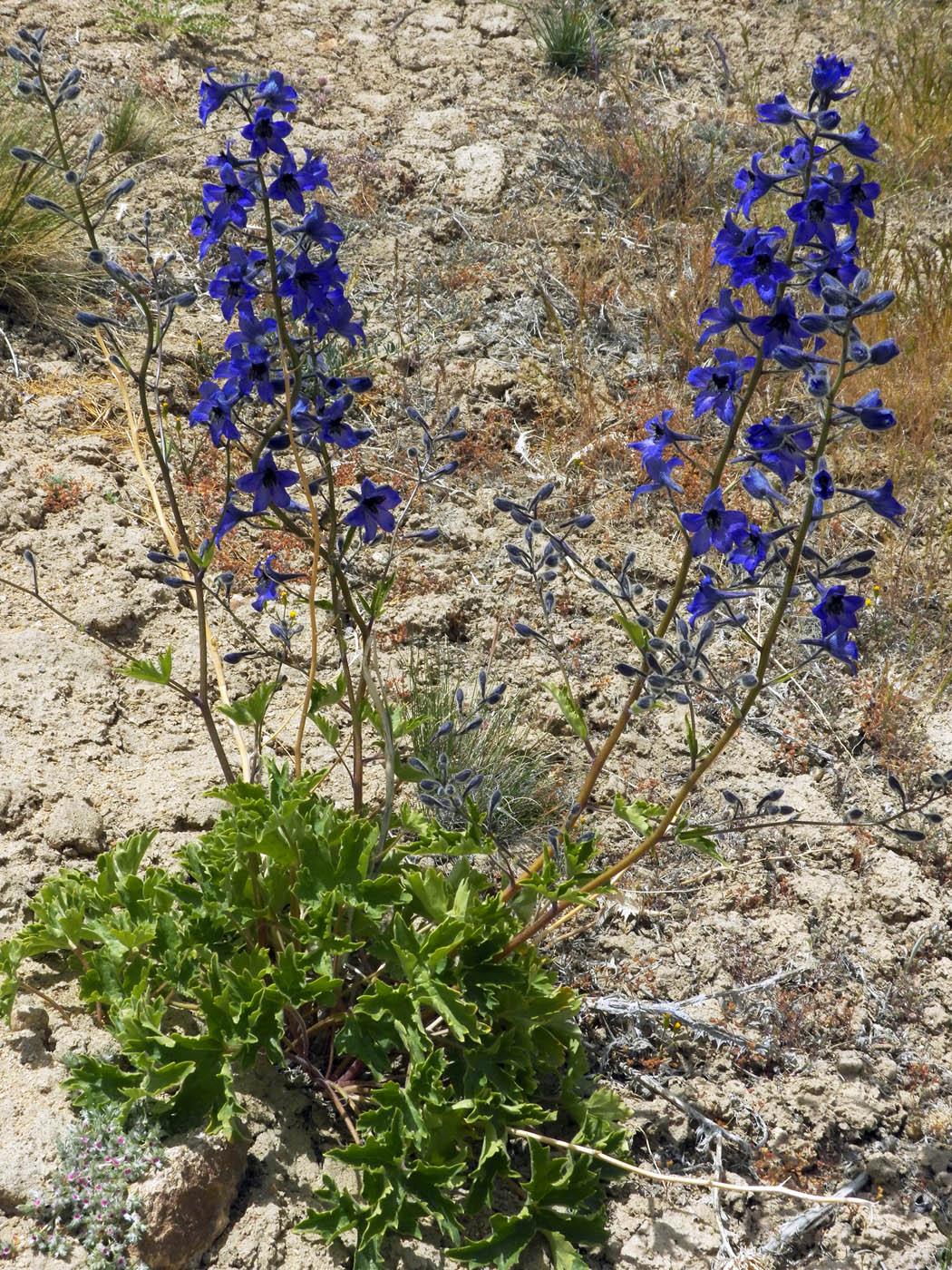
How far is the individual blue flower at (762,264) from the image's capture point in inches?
81.6

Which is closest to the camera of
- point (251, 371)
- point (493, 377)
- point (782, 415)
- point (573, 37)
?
point (782, 415)

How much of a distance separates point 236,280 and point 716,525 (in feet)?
3.83

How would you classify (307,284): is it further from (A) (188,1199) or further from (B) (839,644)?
(A) (188,1199)

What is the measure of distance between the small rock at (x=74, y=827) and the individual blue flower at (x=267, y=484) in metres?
1.25

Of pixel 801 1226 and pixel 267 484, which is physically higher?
pixel 267 484

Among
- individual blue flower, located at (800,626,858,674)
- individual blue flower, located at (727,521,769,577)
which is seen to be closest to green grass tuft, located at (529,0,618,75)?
individual blue flower, located at (727,521,769,577)

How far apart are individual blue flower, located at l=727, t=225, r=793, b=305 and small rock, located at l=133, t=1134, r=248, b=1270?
2210 millimetres

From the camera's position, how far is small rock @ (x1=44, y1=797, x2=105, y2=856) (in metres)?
3.10

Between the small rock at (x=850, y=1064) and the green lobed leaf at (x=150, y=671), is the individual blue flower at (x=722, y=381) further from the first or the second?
the small rock at (x=850, y=1064)

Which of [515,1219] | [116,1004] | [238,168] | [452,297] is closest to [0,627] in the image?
[116,1004]

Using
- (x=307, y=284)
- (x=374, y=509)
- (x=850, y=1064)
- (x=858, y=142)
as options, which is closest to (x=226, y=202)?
(x=307, y=284)

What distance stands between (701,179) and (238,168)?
4.48 meters

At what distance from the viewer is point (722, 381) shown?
2207 mm

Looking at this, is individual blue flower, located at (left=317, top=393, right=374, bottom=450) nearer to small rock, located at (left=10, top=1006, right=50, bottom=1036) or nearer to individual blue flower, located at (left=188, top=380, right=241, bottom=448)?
individual blue flower, located at (left=188, top=380, right=241, bottom=448)
